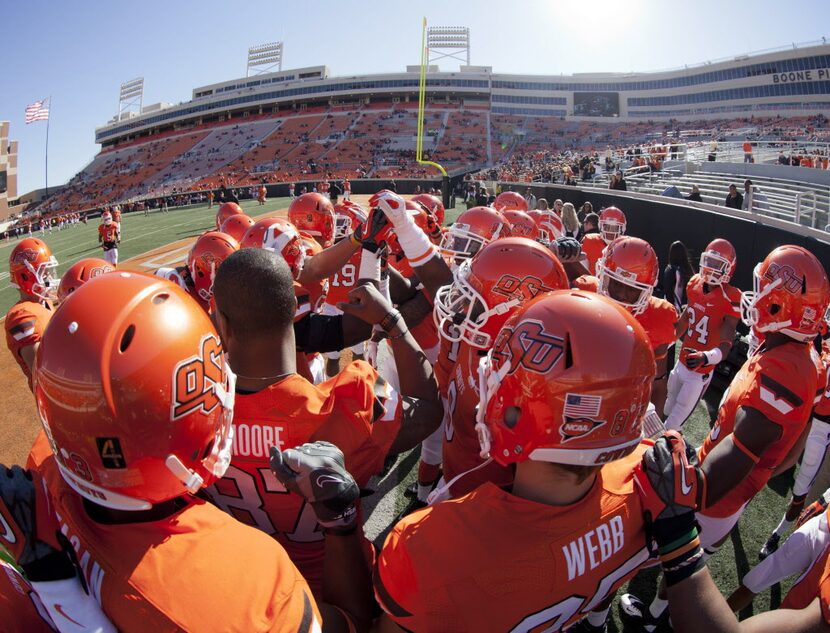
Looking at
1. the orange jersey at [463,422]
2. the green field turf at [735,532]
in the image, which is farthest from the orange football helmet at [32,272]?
the orange jersey at [463,422]

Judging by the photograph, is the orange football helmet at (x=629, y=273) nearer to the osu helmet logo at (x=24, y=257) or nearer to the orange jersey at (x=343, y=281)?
the orange jersey at (x=343, y=281)

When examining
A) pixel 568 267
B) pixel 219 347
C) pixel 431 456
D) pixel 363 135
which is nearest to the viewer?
pixel 219 347

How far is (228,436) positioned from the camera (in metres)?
1.59

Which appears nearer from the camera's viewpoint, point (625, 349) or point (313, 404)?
point (625, 349)

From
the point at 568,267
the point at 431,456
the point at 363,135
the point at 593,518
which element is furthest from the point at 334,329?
the point at 363,135

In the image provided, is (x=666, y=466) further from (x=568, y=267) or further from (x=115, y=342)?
(x=568, y=267)

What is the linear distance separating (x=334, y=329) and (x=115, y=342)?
7.13ft

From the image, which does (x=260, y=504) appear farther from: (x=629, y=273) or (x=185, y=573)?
(x=629, y=273)

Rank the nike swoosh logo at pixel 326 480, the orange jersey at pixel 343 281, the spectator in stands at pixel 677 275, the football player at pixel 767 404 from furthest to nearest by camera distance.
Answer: the spectator in stands at pixel 677 275 < the orange jersey at pixel 343 281 < the football player at pixel 767 404 < the nike swoosh logo at pixel 326 480

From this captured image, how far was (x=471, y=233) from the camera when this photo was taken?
4.56 meters

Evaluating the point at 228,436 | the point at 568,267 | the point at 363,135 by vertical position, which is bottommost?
the point at 228,436

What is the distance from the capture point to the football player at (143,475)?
1.24m

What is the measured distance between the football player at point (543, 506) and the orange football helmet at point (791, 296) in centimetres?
225

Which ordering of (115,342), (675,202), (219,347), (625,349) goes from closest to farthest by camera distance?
(115,342), (219,347), (625,349), (675,202)
